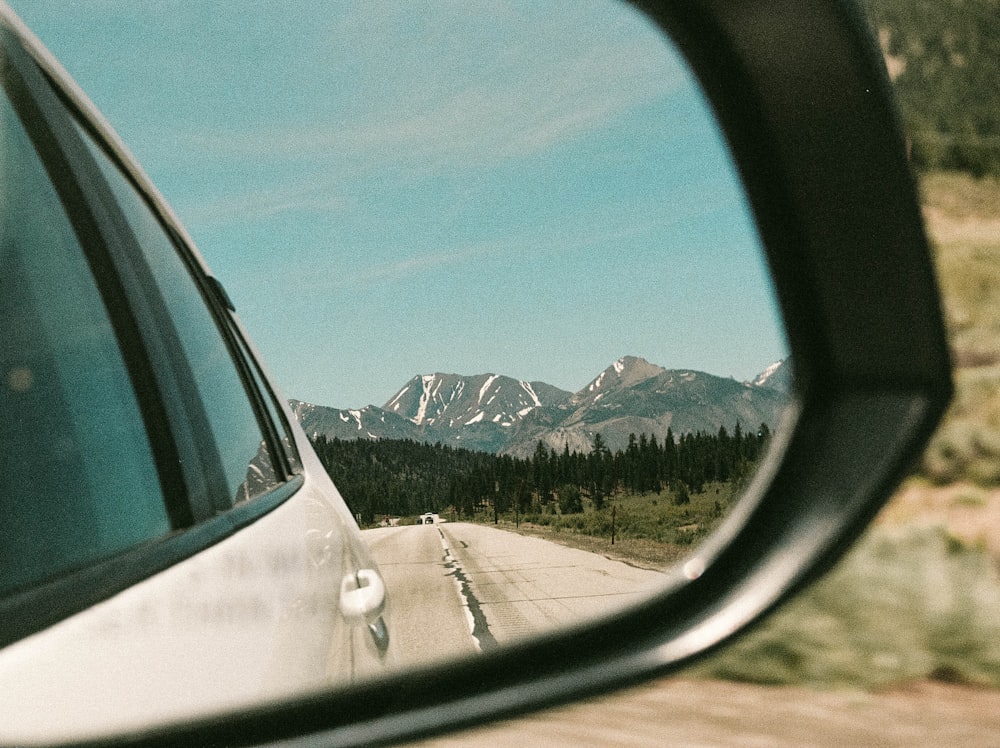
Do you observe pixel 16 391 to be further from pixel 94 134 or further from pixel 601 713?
pixel 601 713

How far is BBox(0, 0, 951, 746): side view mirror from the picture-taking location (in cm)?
176

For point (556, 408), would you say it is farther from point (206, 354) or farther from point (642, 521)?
point (206, 354)

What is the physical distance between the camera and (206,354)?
7.77ft

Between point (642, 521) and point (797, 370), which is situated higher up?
point (797, 370)

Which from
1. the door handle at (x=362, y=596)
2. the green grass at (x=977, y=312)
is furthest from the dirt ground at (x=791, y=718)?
the door handle at (x=362, y=596)

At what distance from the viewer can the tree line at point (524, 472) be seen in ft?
7.79

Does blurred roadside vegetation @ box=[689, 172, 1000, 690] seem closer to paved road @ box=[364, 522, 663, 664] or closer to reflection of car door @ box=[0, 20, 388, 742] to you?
paved road @ box=[364, 522, 663, 664]

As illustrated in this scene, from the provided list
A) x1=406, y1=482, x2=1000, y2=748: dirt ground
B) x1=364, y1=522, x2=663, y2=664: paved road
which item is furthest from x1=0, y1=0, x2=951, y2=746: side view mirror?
x1=406, y1=482, x2=1000, y2=748: dirt ground

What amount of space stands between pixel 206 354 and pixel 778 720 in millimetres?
1944

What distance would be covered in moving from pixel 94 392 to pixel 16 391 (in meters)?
0.25

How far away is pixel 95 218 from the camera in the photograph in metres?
1.95

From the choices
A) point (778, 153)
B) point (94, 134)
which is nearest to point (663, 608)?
point (778, 153)

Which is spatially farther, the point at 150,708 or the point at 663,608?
the point at 663,608

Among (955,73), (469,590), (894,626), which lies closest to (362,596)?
(469,590)
